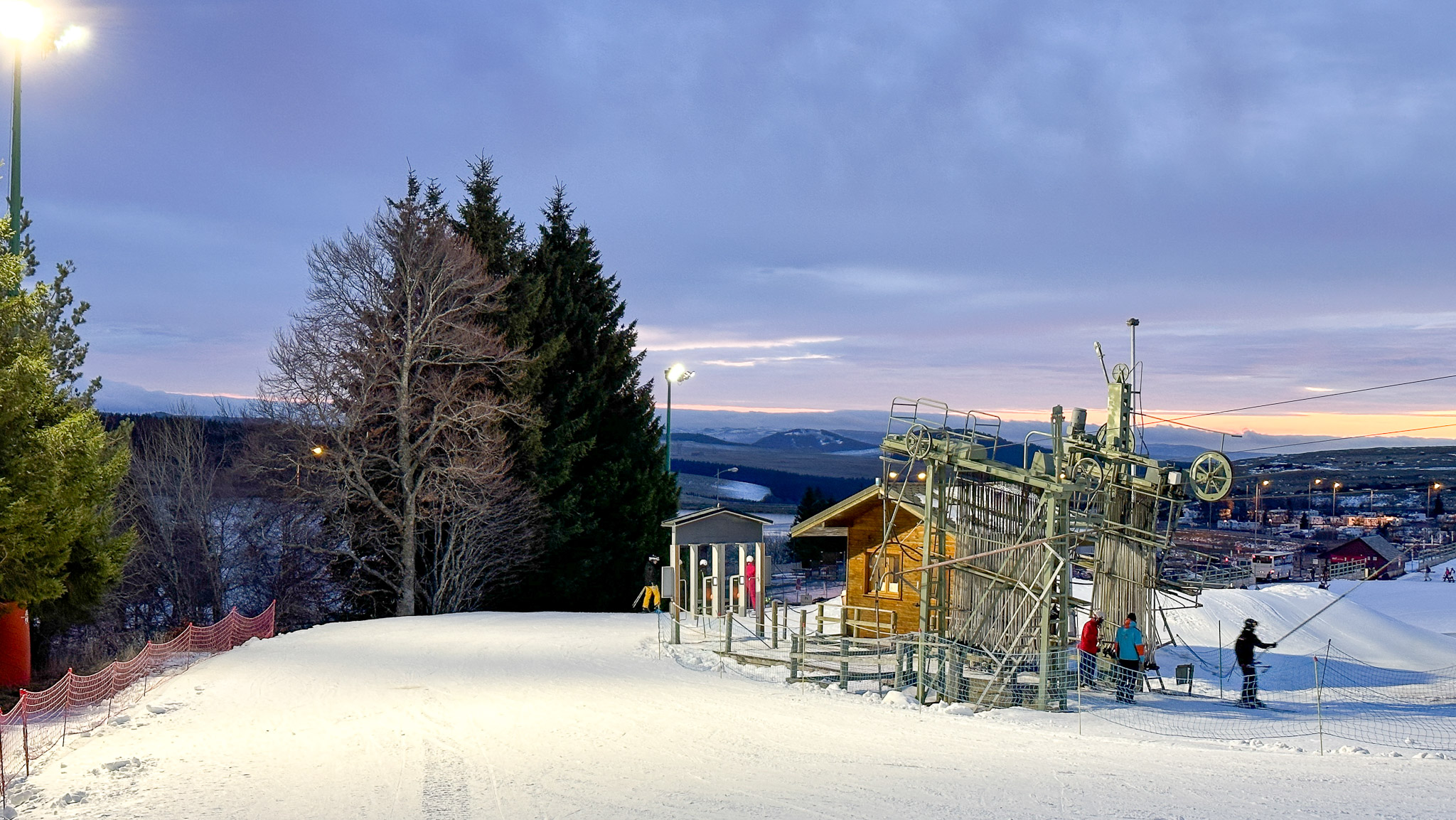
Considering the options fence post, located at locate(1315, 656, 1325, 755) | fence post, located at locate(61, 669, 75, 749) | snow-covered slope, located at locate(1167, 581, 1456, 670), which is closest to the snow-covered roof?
fence post, located at locate(1315, 656, 1325, 755)

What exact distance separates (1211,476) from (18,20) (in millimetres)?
23612

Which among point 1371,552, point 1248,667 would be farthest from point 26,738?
point 1371,552

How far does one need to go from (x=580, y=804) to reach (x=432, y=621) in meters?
19.5

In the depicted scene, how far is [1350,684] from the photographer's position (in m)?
25.9

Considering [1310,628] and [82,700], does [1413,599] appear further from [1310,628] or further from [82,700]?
[82,700]

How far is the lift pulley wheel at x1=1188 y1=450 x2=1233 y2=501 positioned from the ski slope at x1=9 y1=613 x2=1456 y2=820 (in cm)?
643

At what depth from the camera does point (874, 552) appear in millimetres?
27391

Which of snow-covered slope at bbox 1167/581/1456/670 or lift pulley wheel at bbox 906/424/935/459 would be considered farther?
snow-covered slope at bbox 1167/581/1456/670

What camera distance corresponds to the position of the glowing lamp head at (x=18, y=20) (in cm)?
1912

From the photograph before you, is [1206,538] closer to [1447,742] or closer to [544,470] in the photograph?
[544,470]

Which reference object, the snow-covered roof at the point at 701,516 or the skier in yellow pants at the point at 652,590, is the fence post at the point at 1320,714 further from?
the skier in yellow pants at the point at 652,590

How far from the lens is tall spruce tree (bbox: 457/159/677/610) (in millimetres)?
39156

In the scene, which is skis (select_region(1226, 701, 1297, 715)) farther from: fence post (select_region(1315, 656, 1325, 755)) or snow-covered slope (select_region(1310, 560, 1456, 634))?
snow-covered slope (select_region(1310, 560, 1456, 634))

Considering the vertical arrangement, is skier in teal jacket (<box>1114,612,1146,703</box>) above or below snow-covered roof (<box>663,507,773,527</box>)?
below
